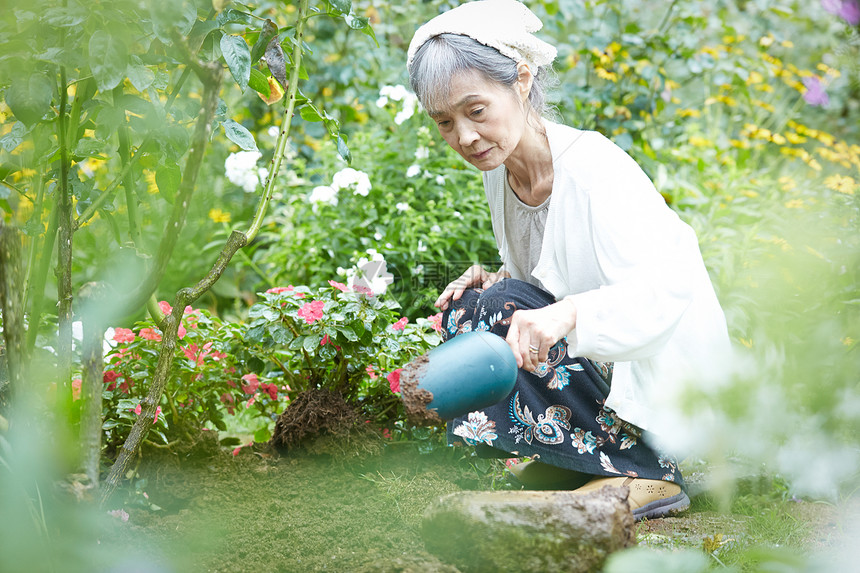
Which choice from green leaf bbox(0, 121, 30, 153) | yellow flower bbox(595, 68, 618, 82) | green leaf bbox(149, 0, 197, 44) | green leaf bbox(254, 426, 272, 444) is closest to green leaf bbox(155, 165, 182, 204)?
green leaf bbox(0, 121, 30, 153)

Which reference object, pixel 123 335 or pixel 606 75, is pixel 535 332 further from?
pixel 606 75

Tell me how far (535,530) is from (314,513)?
0.74 meters

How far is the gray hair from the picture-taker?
1649 millimetres

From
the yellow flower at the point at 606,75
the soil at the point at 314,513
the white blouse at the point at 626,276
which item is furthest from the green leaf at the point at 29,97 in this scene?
the yellow flower at the point at 606,75

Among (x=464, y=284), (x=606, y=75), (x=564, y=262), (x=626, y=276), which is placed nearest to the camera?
(x=626, y=276)

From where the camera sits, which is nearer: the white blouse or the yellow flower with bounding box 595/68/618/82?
the white blouse

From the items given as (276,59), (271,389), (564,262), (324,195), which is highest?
(276,59)

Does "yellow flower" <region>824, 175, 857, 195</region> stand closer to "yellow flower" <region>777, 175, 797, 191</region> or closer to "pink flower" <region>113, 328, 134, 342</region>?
"yellow flower" <region>777, 175, 797, 191</region>

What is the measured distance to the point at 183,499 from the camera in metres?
1.74

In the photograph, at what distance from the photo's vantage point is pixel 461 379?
4.27 feet

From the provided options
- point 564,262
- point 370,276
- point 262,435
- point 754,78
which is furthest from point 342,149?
point 754,78

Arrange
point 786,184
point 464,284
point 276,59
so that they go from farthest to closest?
point 786,184 → point 464,284 → point 276,59

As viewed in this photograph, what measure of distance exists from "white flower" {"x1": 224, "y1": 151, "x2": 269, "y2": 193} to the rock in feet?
6.44

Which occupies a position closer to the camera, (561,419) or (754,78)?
(561,419)
